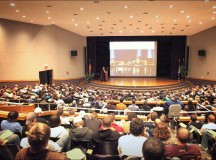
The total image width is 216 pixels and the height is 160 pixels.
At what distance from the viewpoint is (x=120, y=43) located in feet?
83.2

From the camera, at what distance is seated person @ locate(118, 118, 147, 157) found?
133 inches

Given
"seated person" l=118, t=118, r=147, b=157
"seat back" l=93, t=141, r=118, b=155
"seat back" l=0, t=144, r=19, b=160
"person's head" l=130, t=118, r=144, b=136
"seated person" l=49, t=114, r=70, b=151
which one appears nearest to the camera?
"seat back" l=0, t=144, r=19, b=160

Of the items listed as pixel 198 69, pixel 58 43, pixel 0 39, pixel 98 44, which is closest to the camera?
pixel 0 39

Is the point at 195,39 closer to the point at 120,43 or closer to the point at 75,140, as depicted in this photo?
the point at 120,43

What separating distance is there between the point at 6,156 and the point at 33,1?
27.2ft

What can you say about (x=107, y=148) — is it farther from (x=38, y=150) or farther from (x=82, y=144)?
(x=38, y=150)

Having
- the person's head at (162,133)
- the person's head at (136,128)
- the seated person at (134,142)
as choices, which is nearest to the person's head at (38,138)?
the seated person at (134,142)

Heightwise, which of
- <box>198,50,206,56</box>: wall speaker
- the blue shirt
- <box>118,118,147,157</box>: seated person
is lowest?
the blue shirt

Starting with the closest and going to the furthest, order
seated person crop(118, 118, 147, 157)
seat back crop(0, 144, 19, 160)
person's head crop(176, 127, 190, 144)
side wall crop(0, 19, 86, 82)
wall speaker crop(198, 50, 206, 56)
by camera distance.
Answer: seat back crop(0, 144, 19, 160), person's head crop(176, 127, 190, 144), seated person crop(118, 118, 147, 157), side wall crop(0, 19, 86, 82), wall speaker crop(198, 50, 206, 56)

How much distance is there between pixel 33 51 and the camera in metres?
17.3

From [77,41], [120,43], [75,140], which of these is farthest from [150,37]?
[75,140]

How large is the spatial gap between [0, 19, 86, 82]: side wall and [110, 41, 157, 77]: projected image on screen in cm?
513

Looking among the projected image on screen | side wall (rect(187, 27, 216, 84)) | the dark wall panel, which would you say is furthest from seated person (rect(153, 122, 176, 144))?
the projected image on screen

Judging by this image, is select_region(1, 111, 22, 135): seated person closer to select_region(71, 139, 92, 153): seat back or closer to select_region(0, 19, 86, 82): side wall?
select_region(71, 139, 92, 153): seat back
